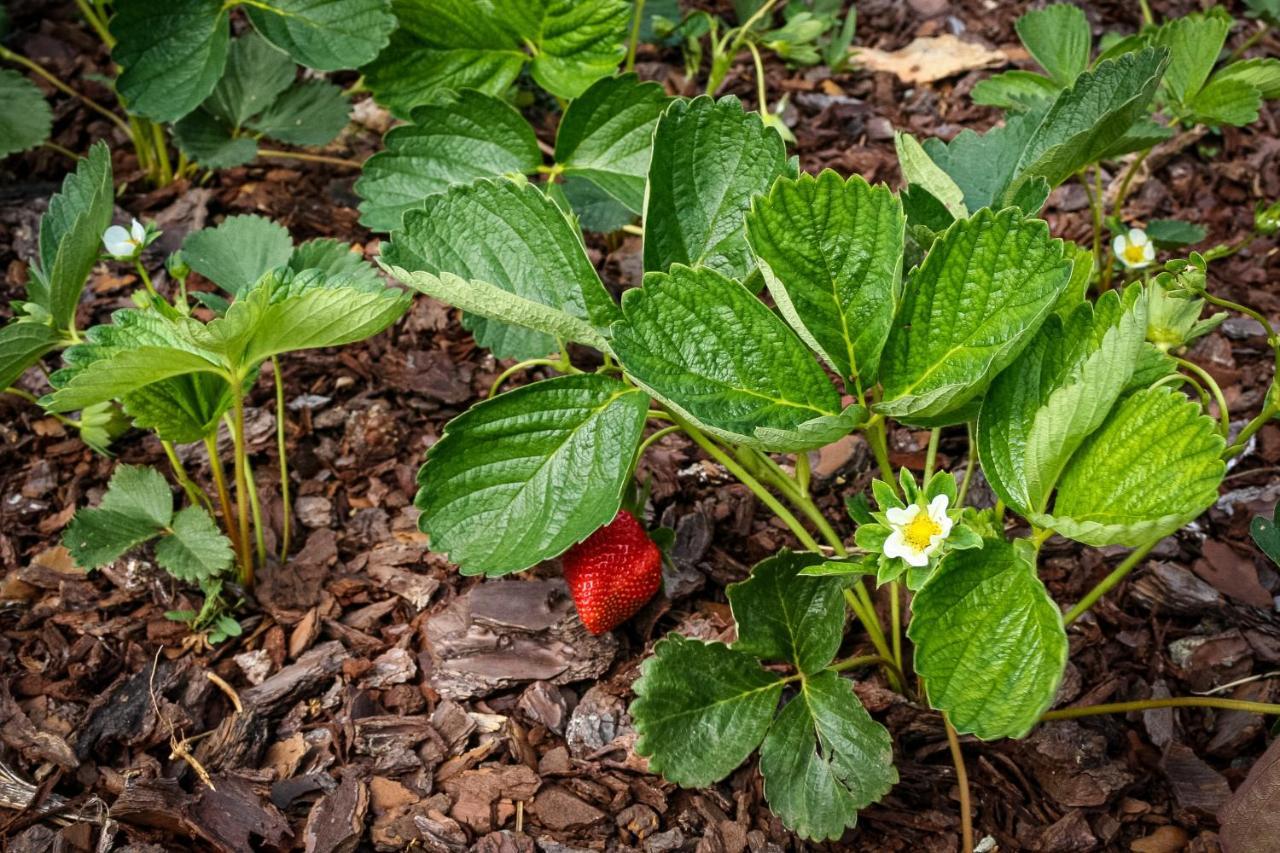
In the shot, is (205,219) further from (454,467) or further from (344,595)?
(454,467)

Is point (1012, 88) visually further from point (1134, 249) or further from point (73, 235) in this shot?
point (73, 235)

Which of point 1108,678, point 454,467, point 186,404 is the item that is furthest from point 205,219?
point 1108,678

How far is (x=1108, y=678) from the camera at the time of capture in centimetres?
151

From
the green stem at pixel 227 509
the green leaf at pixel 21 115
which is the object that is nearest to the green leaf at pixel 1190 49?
the green stem at pixel 227 509

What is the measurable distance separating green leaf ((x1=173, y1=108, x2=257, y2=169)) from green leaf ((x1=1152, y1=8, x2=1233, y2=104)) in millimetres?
1512

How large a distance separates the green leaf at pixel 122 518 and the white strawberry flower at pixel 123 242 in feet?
0.99

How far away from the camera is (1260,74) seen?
1.71 m

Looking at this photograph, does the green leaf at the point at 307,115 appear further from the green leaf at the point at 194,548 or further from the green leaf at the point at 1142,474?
the green leaf at the point at 1142,474

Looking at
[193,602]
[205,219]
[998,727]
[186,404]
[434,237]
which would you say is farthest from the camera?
[205,219]

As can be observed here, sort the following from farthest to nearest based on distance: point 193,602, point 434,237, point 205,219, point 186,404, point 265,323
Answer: point 205,219, point 193,602, point 186,404, point 434,237, point 265,323

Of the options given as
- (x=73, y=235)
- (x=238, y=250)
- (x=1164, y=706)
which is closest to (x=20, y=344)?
(x=73, y=235)

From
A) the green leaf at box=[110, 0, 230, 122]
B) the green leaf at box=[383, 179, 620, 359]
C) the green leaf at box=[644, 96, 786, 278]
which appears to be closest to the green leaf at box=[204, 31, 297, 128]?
the green leaf at box=[110, 0, 230, 122]

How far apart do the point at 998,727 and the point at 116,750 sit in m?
1.11

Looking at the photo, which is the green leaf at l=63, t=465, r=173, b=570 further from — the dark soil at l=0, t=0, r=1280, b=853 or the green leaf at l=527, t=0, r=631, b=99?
the green leaf at l=527, t=0, r=631, b=99
